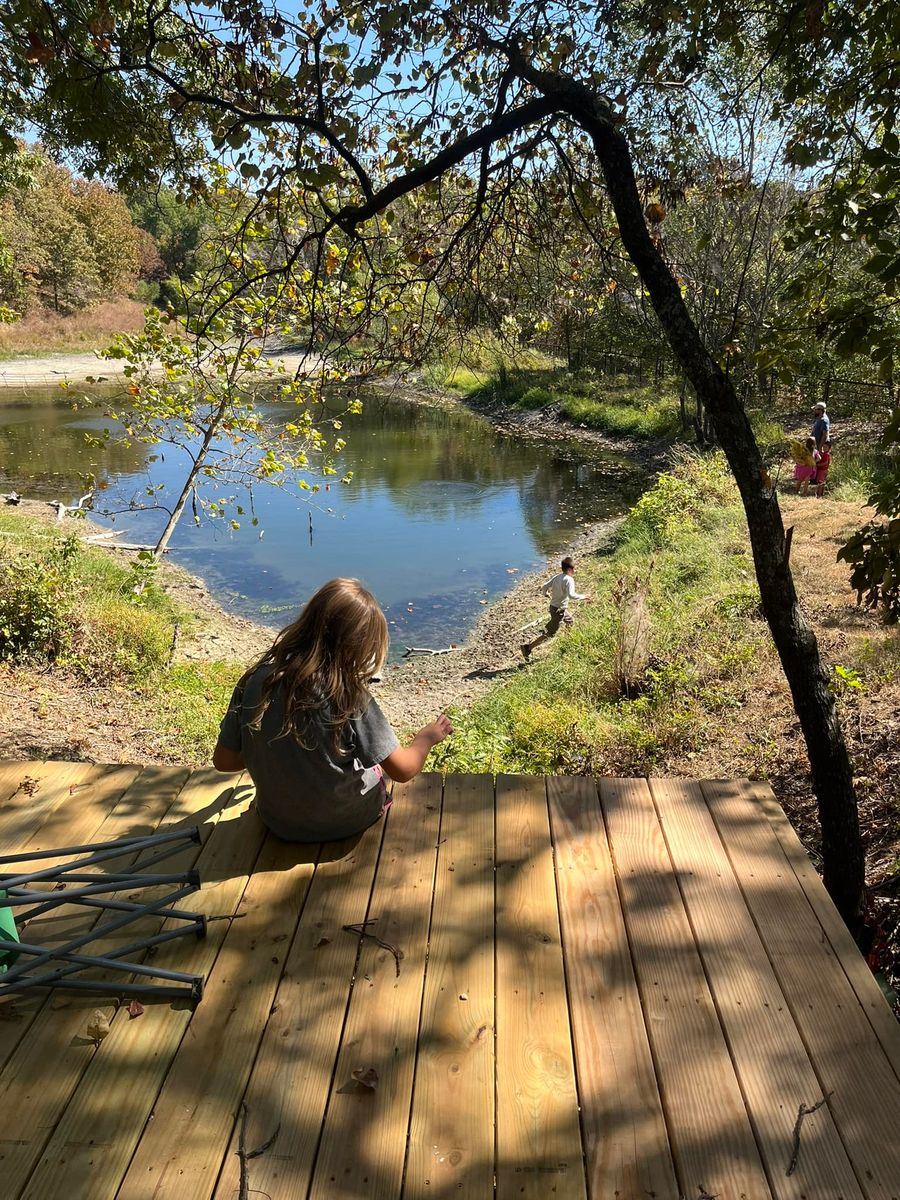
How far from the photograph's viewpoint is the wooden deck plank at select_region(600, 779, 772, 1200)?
1546 millimetres

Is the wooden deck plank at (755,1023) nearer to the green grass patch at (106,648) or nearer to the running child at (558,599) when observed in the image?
the green grass patch at (106,648)

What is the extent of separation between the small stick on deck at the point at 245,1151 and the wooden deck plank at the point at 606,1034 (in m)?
0.63

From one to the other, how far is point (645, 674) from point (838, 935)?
17.8ft

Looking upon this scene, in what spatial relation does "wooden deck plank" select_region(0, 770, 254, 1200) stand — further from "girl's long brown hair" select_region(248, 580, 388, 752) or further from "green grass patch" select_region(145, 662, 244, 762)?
"green grass patch" select_region(145, 662, 244, 762)

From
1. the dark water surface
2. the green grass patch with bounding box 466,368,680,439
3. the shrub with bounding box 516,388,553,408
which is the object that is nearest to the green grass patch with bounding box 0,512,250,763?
the dark water surface

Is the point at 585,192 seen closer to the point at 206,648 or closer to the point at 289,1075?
the point at 289,1075

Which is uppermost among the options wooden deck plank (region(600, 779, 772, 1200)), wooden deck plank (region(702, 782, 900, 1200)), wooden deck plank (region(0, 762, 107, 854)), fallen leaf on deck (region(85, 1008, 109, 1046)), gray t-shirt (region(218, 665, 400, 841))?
gray t-shirt (region(218, 665, 400, 841))

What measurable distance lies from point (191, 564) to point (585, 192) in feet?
37.8

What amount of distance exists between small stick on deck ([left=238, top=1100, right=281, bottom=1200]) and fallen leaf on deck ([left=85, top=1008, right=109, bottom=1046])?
405 millimetres

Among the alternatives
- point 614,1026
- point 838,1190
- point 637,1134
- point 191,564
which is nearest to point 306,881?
point 614,1026

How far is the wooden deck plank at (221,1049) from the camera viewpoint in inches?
59.5

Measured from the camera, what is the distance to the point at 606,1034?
72.2 inches

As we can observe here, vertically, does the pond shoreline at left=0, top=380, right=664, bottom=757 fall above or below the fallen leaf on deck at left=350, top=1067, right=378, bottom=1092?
below

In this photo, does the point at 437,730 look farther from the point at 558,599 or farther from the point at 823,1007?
the point at 558,599
